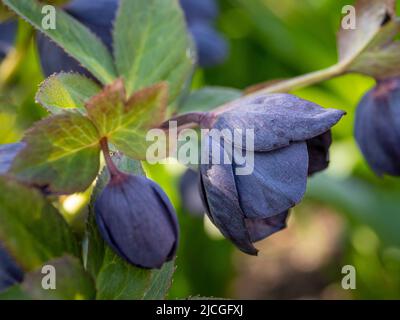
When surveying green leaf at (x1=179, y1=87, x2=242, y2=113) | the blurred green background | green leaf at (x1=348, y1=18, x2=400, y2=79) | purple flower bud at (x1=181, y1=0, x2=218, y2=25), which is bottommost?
the blurred green background

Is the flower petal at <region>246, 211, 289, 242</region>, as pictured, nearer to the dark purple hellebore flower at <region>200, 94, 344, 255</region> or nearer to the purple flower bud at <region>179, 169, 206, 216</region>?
the dark purple hellebore flower at <region>200, 94, 344, 255</region>

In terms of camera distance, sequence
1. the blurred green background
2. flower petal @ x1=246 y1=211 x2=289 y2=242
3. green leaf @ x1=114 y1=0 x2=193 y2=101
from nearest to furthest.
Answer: flower petal @ x1=246 y1=211 x2=289 y2=242
green leaf @ x1=114 y1=0 x2=193 y2=101
the blurred green background

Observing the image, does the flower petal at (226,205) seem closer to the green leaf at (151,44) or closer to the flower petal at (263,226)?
the flower petal at (263,226)

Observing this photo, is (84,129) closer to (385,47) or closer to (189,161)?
(189,161)

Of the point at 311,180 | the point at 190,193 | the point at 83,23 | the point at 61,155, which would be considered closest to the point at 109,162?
the point at 61,155

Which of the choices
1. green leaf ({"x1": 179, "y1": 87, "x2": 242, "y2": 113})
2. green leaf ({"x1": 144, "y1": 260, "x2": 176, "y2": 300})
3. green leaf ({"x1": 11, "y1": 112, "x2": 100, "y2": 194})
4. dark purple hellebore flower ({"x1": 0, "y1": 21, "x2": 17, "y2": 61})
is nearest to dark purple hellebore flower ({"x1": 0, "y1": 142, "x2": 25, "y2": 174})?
green leaf ({"x1": 11, "y1": 112, "x2": 100, "y2": 194})

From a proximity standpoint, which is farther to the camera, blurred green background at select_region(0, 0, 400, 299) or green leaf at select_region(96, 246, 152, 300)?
blurred green background at select_region(0, 0, 400, 299)

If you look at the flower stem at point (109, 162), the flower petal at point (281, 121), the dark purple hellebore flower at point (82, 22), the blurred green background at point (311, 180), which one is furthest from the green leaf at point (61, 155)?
the blurred green background at point (311, 180)
